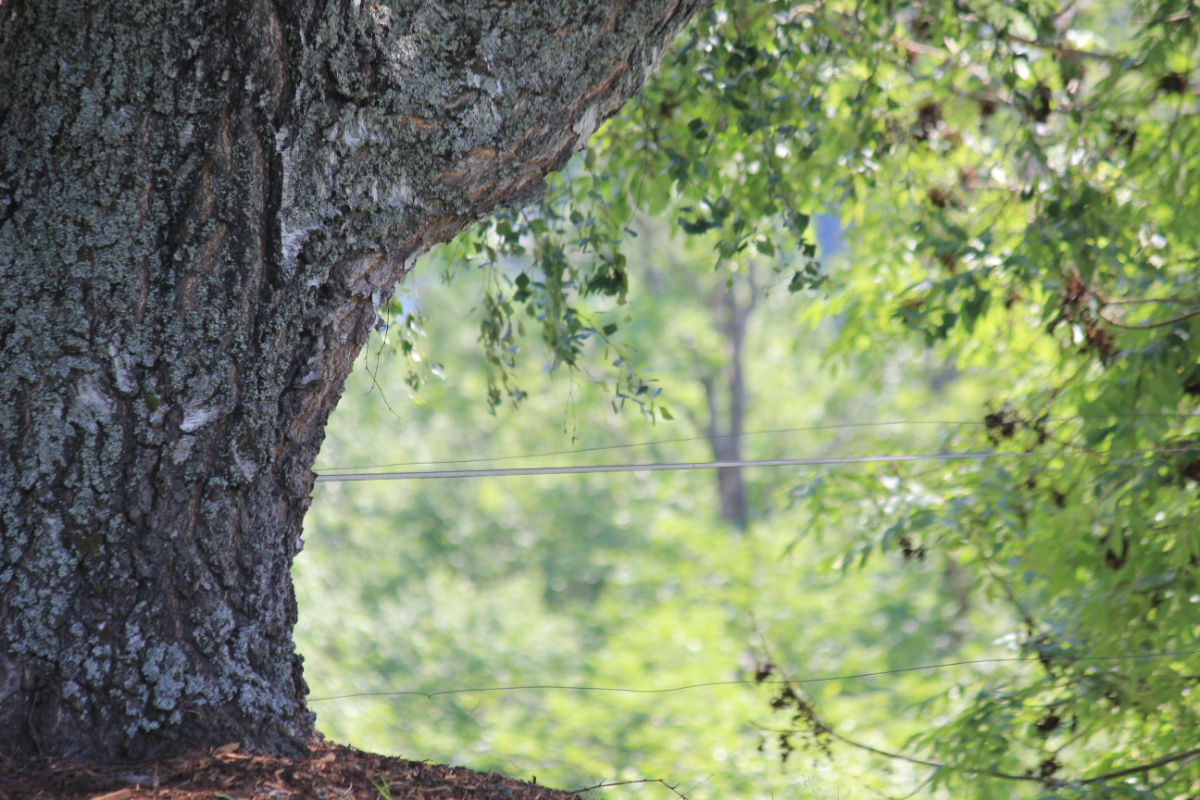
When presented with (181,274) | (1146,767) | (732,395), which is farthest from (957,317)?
(732,395)

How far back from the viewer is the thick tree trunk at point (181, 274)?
1.26 metres

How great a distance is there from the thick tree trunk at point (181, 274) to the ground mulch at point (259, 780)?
0.04 meters

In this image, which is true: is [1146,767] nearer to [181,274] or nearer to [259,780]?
[259,780]

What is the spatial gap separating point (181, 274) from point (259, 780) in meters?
0.70

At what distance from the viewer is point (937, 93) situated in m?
3.63

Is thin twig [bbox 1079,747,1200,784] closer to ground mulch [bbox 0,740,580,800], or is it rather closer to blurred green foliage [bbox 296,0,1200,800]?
blurred green foliage [bbox 296,0,1200,800]

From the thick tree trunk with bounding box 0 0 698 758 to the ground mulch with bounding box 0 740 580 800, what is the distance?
44 millimetres

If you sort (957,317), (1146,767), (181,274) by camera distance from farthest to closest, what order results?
(957,317) → (1146,767) → (181,274)

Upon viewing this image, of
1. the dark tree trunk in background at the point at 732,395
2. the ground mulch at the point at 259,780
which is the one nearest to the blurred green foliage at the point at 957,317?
the ground mulch at the point at 259,780

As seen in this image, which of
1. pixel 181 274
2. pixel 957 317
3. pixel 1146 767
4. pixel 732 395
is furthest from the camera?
pixel 732 395

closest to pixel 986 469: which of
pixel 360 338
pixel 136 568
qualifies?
pixel 360 338

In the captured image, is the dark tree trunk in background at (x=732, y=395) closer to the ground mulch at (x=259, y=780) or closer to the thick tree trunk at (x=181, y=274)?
the ground mulch at (x=259, y=780)

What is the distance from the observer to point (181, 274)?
1286 millimetres

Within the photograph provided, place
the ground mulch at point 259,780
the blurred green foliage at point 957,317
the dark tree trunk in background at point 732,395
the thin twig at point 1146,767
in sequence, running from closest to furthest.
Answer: the ground mulch at point 259,780 < the thin twig at point 1146,767 < the blurred green foliage at point 957,317 < the dark tree trunk in background at point 732,395
